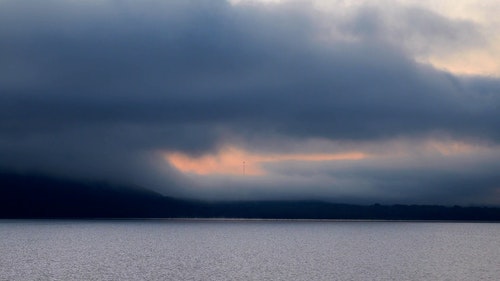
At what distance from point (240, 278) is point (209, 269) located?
1816 cm

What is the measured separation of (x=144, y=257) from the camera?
16825 cm

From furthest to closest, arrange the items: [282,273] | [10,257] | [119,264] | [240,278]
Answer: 1. [10,257]
2. [119,264]
3. [282,273]
4. [240,278]

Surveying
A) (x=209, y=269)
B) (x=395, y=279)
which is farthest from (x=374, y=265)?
(x=209, y=269)

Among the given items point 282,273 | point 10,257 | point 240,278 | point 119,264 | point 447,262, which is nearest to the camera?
point 240,278

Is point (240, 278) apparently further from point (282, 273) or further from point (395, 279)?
point (395, 279)

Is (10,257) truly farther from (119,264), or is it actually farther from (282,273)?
(282,273)

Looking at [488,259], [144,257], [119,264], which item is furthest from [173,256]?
[488,259]

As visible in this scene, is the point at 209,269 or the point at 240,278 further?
the point at 209,269

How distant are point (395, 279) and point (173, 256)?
71851 millimetres

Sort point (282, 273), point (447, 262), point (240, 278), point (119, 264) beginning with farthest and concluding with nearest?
point (447, 262) → point (119, 264) → point (282, 273) → point (240, 278)

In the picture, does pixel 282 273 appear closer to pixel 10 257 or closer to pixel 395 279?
pixel 395 279

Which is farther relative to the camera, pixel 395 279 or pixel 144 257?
pixel 144 257

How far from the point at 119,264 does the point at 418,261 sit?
73.2 meters

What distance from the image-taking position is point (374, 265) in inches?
5758
